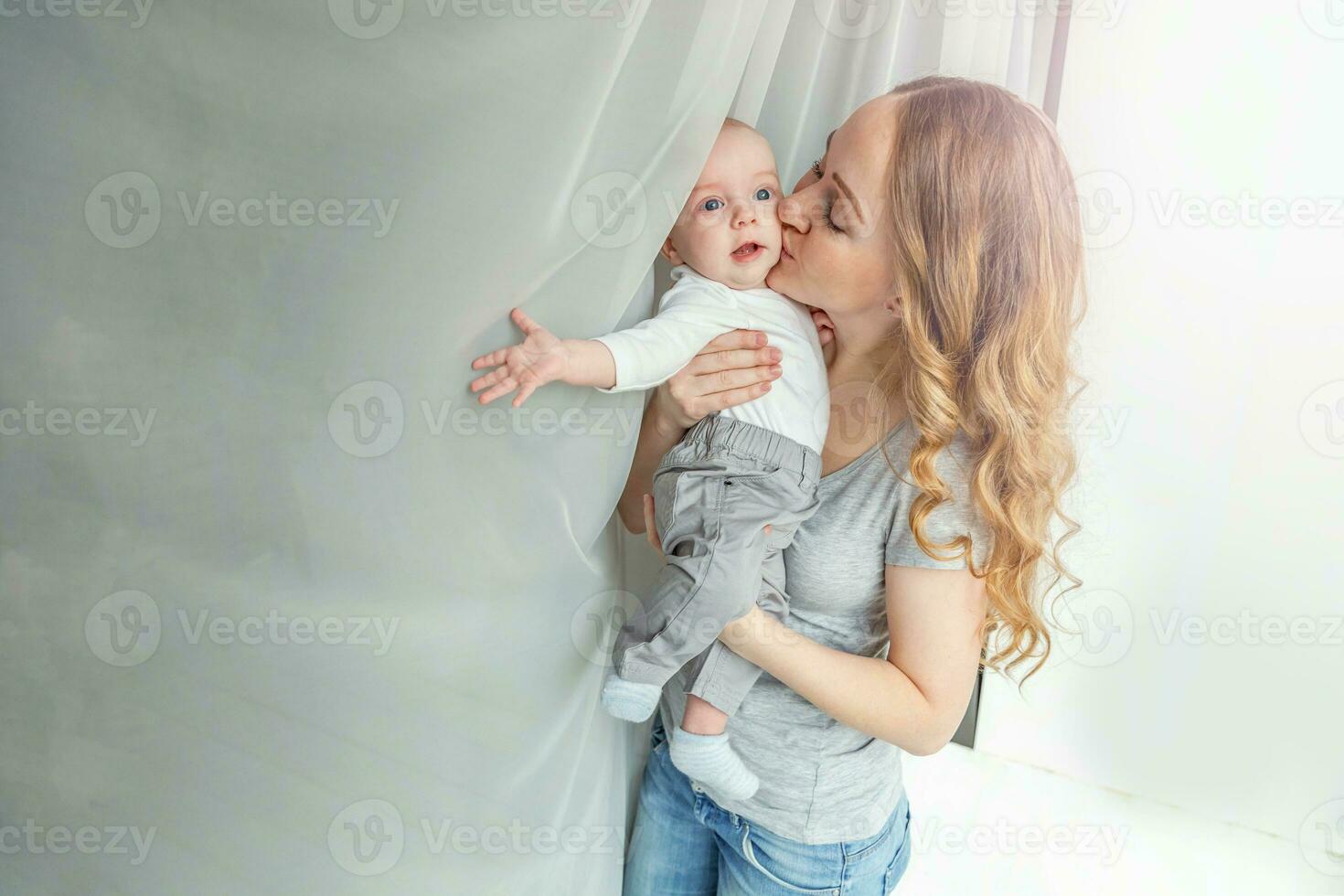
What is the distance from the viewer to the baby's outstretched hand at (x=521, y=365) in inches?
38.2

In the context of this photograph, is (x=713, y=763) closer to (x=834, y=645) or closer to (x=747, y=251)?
(x=834, y=645)

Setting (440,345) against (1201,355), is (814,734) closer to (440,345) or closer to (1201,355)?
(440,345)

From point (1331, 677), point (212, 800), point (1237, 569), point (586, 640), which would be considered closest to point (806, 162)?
point (586, 640)

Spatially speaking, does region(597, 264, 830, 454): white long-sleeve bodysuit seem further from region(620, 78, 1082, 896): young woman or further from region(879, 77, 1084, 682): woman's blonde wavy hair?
region(879, 77, 1084, 682): woman's blonde wavy hair

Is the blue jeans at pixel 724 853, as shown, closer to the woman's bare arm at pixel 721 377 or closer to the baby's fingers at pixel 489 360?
the woman's bare arm at pixel 721 377

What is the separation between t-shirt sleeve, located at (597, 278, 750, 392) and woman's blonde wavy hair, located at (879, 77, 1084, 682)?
0.75 ft

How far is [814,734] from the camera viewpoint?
1.25 meters

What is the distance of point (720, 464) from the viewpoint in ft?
3.86

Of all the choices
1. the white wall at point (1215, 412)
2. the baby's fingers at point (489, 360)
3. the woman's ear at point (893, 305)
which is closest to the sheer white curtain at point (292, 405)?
the baby's fingers at point (489, 360)

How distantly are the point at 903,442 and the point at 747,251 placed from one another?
315mm

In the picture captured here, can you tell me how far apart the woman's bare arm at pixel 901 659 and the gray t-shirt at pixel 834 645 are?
51 millimetres

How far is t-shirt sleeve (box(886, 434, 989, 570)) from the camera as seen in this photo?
3.68 ft

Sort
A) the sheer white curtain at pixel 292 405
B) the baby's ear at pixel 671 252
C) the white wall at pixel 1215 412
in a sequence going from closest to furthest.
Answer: the sheer white curtain at pixel 292 405 → the baby's ear at pixel 671 252 → the white wall at pixel 1215 412

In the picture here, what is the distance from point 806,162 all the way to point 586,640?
2.49 ft
